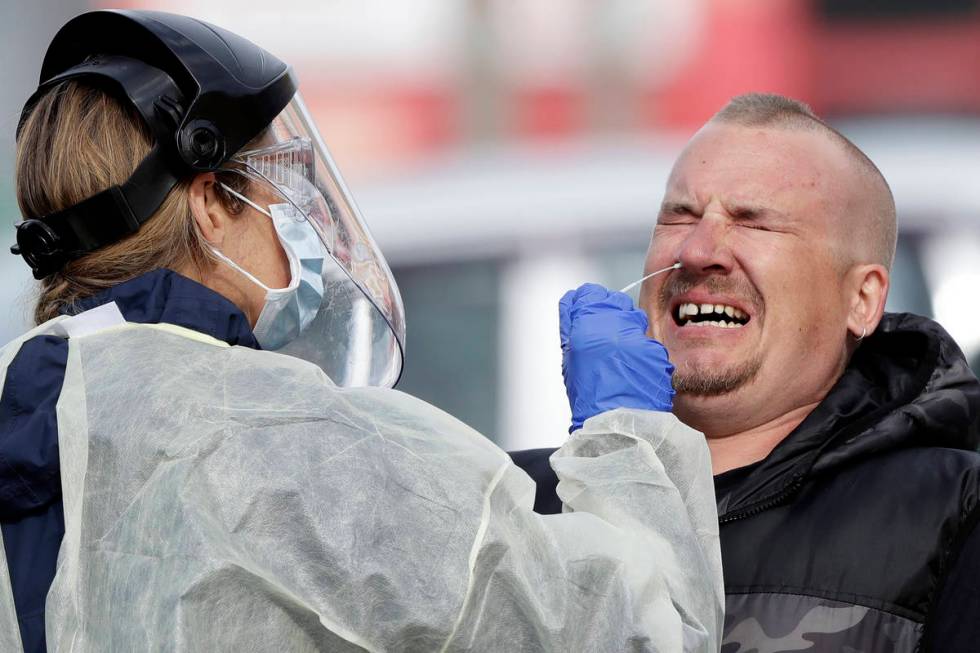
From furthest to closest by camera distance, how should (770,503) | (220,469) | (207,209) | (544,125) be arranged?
(544,125) → (770,503) → (207,209) → (220,469)

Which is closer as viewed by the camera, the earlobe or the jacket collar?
the earlobe

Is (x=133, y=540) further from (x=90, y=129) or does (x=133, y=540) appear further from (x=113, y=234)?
(x=90, y=129)

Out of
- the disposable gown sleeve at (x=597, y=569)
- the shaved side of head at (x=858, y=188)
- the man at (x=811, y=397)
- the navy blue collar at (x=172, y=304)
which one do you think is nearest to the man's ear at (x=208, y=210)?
the navy blue collar at (x=172, y=304)

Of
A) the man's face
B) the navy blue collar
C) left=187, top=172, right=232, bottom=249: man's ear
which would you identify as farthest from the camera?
the man's face

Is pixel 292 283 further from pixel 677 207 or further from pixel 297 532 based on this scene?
pixel 677 207

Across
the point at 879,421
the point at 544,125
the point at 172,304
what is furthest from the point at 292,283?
the point at 544,125

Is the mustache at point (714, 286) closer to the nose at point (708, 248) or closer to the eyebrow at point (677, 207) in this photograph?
the nose at point (708, 248)

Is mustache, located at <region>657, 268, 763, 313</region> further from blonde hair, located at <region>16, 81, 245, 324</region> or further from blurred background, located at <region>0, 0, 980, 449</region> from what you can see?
blurred background, located at <region>0, 0, 980, 449</region>

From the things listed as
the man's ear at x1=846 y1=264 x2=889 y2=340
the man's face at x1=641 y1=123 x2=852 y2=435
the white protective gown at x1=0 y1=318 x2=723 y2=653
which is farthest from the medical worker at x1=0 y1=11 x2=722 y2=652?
the man's ear at x1=846 y1=264 x2=889 y2=340

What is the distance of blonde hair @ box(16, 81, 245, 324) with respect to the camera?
1.68m

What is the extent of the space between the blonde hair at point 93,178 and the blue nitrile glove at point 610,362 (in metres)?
0.62

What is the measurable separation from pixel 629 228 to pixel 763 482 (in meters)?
3.35

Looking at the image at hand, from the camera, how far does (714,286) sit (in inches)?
93.3

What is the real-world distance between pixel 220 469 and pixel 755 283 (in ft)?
3.99
